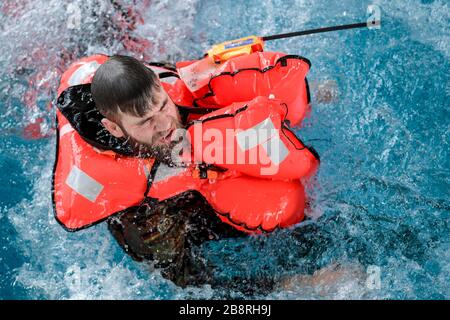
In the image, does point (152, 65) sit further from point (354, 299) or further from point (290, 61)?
point (354, 299)

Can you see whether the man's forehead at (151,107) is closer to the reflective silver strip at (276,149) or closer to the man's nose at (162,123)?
the man's nose at (162,123)

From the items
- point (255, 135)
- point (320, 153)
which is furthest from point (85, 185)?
point (320, 153)

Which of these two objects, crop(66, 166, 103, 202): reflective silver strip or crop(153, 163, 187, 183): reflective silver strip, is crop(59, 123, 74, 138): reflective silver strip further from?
crop(153, 163, 187, 183): reflective silver strip

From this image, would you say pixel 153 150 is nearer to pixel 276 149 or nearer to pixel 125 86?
pixel 125 86

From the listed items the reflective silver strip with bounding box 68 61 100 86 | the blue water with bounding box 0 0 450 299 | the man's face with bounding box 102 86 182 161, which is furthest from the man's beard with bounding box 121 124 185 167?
the blue water with bounding box 0 0 450 299

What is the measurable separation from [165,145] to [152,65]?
24.1 inches

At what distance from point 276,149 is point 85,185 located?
874mm

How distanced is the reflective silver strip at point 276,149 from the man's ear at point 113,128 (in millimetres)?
636

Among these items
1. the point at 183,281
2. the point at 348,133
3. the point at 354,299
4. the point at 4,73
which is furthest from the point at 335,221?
the point at 4,73

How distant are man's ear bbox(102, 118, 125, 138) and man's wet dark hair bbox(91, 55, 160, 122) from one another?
0.12 meters

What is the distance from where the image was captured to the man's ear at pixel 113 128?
231cm

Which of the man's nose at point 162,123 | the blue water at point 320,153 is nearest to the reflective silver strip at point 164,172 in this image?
the man's nose at point 162,123

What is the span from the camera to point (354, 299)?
9.23ft

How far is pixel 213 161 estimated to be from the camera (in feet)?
8.11
